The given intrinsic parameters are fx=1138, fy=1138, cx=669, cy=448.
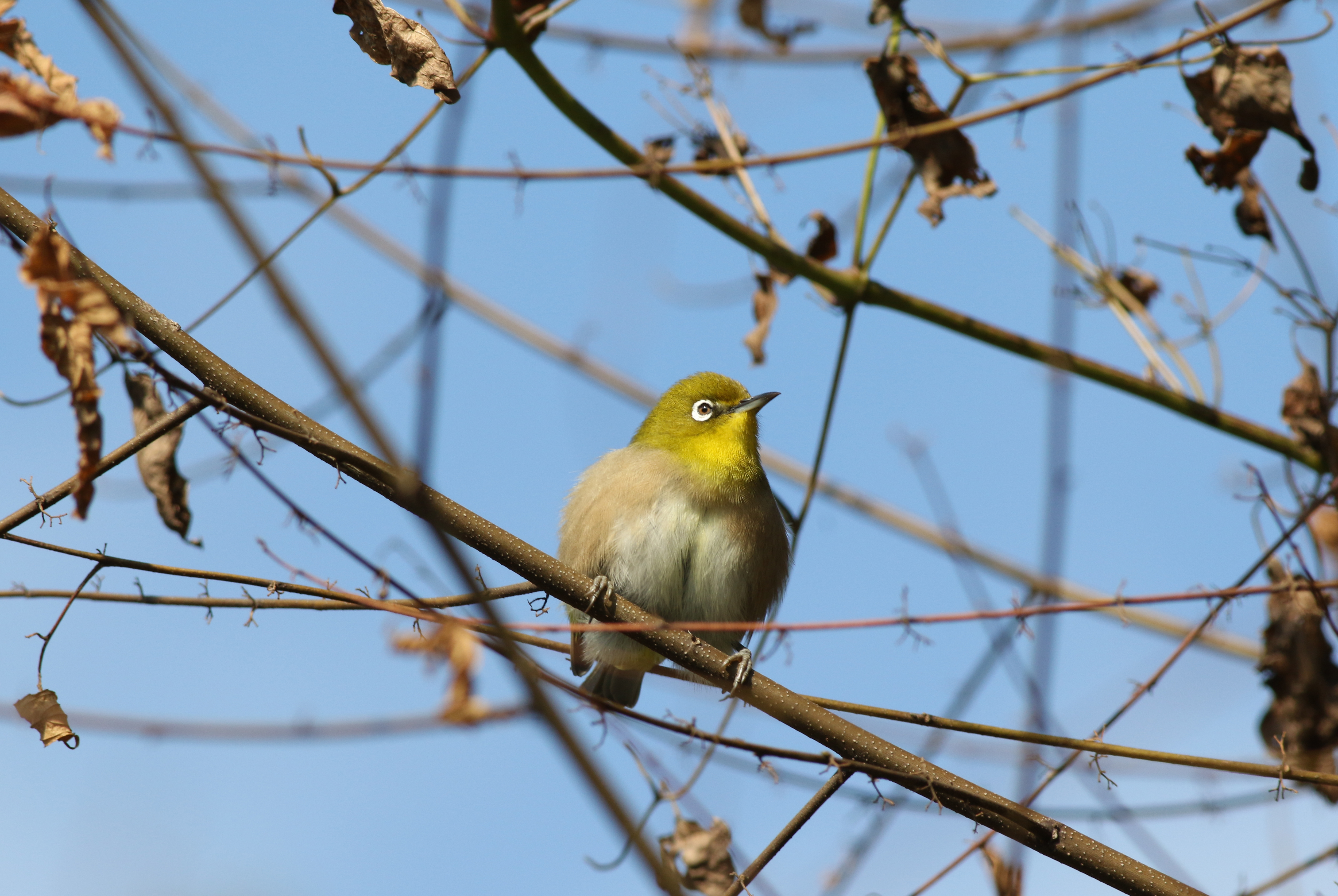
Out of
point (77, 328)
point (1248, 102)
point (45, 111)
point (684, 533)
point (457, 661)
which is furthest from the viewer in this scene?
point (684, 533)

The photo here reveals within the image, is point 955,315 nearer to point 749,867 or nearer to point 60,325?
point 749,867

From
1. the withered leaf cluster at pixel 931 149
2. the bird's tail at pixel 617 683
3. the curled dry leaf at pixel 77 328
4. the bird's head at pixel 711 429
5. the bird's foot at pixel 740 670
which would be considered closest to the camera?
the curled dry leaf at pixel 77 328

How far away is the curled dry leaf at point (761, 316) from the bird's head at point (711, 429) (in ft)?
2.90

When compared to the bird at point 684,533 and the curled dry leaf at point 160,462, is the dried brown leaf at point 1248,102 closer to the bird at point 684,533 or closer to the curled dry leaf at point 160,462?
the bird at point 684,533

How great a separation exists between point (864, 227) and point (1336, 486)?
209 centimetres

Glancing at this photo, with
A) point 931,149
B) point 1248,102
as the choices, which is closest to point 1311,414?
point 1248,102

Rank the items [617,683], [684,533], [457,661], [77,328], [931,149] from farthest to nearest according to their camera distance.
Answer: [617,683]
[684,533]
[931,149]
[457,661]
[77,328]

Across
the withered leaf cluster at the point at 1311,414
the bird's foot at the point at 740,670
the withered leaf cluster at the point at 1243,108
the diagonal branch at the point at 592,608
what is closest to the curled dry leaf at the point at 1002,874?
the diagonal branch at the point at 592,608

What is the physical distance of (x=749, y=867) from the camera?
130 inches

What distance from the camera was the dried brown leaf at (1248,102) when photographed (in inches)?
181

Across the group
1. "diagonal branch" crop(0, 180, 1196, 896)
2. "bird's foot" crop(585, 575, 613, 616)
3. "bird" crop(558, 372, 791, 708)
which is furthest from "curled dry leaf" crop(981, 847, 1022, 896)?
"bird" crop(558, 372, 791, 708)

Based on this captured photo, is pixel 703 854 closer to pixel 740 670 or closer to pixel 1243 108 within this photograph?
pixel 740 670

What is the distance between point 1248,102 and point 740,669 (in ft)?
10.3

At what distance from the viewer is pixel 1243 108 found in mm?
4648
